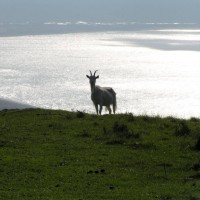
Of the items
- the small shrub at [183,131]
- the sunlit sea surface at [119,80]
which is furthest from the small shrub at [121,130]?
the sunlit sea surface at [119,80]

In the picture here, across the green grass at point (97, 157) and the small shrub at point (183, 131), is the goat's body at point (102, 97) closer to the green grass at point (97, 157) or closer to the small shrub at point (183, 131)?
the green grass at point (97, 157)

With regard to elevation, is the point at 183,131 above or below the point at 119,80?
above

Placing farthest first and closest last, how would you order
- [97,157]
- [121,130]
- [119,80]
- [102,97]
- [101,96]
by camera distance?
1. [119,80]
2. [102,97]
3. [101,96]
4. [121,130]
5. [97,157]

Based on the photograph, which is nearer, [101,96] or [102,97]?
[101,96]

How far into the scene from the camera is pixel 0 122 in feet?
72.8

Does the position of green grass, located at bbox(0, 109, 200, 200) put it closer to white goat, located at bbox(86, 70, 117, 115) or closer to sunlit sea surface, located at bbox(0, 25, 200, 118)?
white goat, located at bbox(86, 70, 117, 115)

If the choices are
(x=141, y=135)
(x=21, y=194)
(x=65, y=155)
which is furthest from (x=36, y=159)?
(x=141, y=135)

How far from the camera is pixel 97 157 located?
15.7 m

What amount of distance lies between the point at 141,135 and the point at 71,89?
65.9m

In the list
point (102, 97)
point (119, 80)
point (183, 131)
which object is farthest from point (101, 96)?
point (119, 80)

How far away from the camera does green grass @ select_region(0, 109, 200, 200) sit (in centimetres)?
1197

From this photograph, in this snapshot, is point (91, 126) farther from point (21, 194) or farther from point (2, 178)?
point (21, 194)

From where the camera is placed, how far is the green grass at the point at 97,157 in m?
12.0

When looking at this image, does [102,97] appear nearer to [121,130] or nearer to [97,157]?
[121,130]
